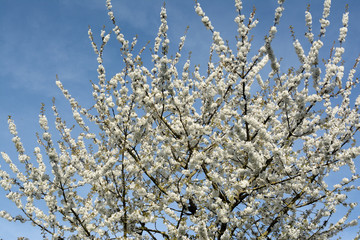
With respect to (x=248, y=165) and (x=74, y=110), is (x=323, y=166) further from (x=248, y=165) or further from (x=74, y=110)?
(x=74, y=110)

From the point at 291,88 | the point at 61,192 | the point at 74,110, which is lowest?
the point at 61,192

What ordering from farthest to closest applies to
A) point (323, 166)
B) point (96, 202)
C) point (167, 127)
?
point (167, 127), point (96, 202), point (323, 166)

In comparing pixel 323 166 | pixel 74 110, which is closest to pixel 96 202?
pixel 74 110

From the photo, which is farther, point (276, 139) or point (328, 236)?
point (328, 236)

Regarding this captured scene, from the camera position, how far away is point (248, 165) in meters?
8.71

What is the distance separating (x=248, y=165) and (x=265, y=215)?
155 centimetres

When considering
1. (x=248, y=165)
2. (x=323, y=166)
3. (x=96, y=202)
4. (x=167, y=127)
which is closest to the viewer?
(x=323, y=166)

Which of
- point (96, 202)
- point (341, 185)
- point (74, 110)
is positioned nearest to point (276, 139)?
point (341, 185)

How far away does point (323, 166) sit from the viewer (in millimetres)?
7387

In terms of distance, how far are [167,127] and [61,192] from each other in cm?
361

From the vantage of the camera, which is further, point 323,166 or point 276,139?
point 276,139

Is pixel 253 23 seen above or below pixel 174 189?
above

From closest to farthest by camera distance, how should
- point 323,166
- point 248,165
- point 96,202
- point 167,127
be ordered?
point 323,166, point 96,202, point 248,165, point 167,127

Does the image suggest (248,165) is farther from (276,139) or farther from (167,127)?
(167,127)
